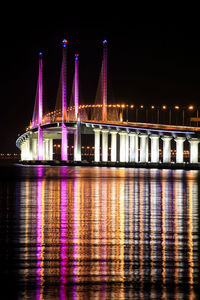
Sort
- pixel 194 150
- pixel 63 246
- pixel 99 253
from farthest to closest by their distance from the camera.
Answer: pixel 194 150 < pixel 63 246 < pixel 99 253

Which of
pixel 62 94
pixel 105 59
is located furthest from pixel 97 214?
pixel 105 59

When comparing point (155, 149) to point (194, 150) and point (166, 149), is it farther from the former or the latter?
point (194, 150)

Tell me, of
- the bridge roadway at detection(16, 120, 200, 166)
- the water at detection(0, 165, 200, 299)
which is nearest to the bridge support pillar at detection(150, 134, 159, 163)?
the bridge roadway at detection(16, 120, 200, 166)

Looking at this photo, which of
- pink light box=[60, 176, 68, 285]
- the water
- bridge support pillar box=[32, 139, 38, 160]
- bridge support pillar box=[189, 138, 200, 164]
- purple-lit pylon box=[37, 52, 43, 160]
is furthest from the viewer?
bridge support pillar box=[32, 139, 38, 160]

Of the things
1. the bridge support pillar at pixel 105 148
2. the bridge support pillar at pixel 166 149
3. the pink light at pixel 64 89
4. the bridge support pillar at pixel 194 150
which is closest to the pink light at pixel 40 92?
the pink light at pixel 64 89

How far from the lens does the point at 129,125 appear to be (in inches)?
3725

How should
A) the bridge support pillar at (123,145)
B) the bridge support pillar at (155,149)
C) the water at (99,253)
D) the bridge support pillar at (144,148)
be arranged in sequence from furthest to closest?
the bridge support pillar at (123,145), the bridge support pillar at (144,148), the bridge support pillar at (155,149), the water at (99,253)

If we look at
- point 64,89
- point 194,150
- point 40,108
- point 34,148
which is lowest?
point 194,150

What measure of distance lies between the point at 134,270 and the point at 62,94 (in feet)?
263

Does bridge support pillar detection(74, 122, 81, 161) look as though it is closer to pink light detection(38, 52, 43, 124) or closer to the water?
pink light detection(38, 52, 43, 124)

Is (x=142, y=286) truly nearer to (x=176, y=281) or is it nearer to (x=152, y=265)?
(x=176, y=281)

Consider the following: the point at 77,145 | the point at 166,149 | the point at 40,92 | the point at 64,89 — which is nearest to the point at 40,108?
the point at 40,92

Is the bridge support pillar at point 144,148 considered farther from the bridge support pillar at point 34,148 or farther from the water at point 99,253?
the water at point 99,253

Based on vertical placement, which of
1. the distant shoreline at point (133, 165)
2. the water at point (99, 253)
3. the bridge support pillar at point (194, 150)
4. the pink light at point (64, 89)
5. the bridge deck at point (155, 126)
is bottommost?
the water at point (99, 253)
